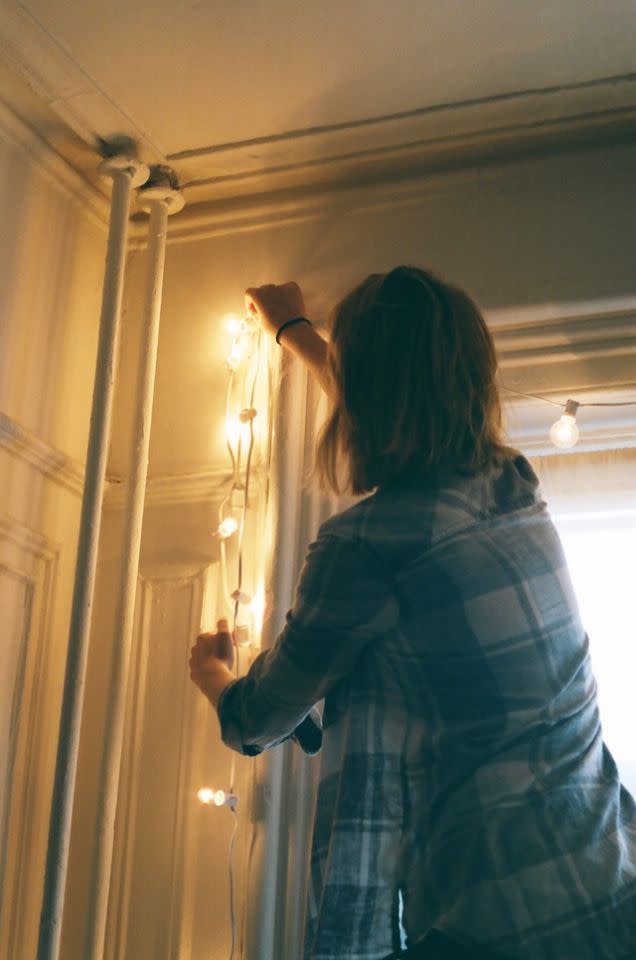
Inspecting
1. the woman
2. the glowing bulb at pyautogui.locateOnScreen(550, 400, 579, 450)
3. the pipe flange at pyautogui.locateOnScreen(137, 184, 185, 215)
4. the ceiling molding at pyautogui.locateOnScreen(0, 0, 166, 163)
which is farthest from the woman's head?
the pipe flange at pyautogui.locateOnScreen(137, 184, 185, 215)

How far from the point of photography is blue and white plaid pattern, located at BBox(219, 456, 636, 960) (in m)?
1.29

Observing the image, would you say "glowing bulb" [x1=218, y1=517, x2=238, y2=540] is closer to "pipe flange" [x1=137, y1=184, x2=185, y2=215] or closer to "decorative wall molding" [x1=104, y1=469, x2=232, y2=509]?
"decorative wall molding" [x1=104, y1=469, x2=232, y2=509]

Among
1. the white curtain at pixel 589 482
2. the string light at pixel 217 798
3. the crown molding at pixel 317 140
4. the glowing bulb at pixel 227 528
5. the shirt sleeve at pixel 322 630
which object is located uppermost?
the crown molding at pixel 317 140

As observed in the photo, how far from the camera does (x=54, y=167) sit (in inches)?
97.0

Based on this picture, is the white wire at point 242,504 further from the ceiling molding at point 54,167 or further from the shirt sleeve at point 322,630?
the shirt sleeve at point 322,630

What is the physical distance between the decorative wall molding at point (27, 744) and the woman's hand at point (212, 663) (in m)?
0.58

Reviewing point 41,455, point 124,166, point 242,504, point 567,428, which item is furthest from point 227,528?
point 124,166

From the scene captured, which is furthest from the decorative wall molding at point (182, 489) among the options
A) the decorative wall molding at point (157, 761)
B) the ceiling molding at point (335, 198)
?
the ceiling molding at point (335, 198)

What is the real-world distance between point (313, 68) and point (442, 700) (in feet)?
4.29

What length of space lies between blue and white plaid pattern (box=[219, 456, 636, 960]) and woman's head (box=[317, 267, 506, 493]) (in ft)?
0.14

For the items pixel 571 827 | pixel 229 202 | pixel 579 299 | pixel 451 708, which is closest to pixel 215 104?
pixel 229 202

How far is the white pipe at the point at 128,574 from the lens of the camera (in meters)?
2.11

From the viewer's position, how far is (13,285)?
2318 mm

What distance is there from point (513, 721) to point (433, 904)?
8.6 inches
